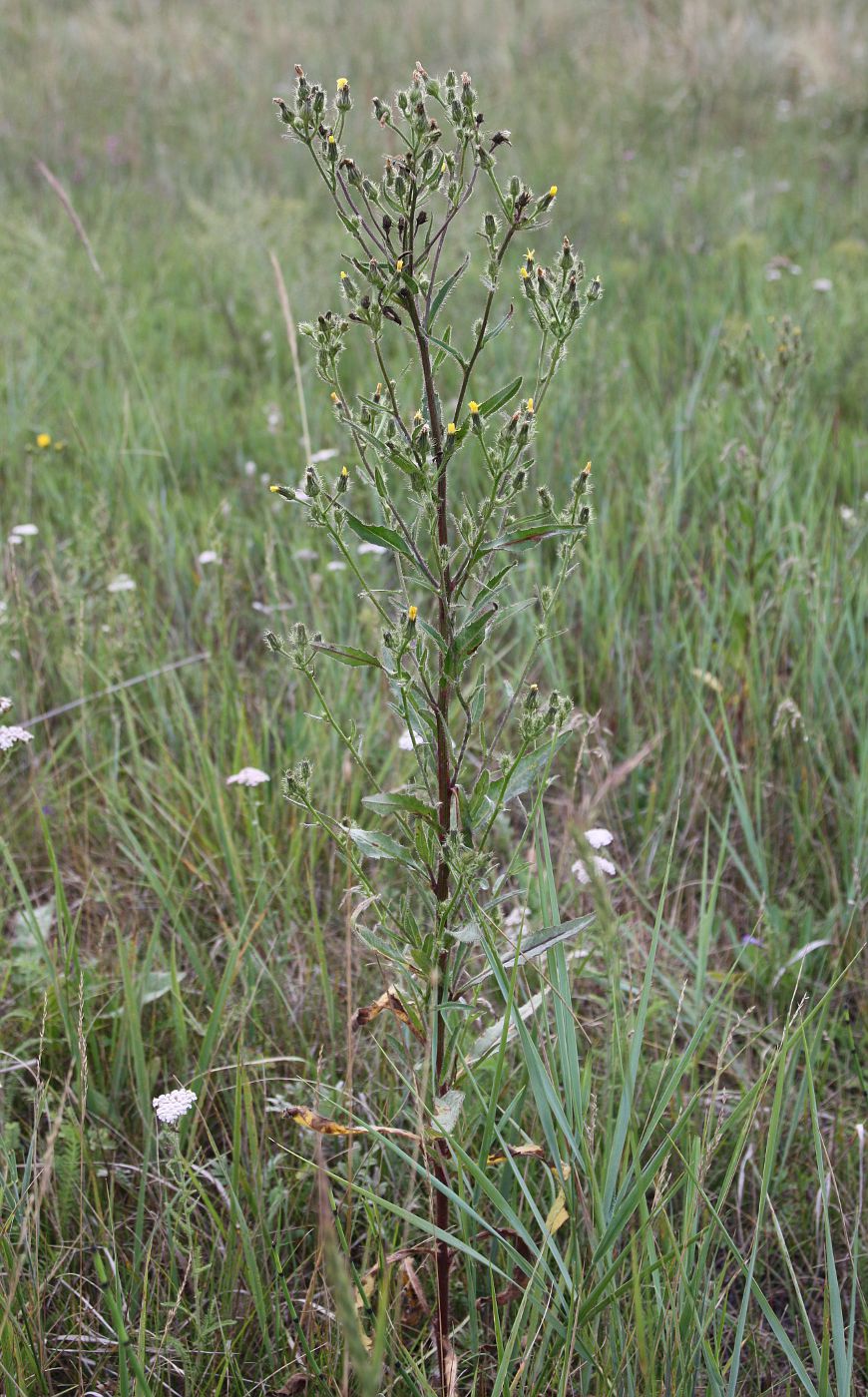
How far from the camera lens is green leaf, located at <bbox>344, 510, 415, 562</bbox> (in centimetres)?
112

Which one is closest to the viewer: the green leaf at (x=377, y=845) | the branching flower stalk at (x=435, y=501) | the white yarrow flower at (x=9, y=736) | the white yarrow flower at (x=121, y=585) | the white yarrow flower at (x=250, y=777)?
the branching flower stalk at (x=435, y=501)

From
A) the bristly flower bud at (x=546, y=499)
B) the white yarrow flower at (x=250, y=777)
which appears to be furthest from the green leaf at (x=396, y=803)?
the white yarrow flower at (x=250, y=777)

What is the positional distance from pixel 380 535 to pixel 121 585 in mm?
1469

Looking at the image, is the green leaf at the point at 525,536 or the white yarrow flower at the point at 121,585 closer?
the green leaf at the point at 525,536

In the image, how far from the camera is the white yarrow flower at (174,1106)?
4.22ft

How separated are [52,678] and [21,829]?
0.51m

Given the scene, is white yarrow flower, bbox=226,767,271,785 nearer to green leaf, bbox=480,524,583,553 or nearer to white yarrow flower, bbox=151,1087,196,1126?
white yarrow flower, bbox=151,1087,196,1126

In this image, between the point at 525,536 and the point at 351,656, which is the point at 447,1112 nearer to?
the point at 351,656

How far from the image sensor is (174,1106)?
4.28 ft

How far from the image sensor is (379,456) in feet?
4.05

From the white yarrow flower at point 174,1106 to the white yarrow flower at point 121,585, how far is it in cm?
133

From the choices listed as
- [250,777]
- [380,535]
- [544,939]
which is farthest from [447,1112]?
[250,777]

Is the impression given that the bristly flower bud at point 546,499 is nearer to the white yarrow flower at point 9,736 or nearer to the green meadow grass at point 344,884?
the green meadow grass at point 344,884

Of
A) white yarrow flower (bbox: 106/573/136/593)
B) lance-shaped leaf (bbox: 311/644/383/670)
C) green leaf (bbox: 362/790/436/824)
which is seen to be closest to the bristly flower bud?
lance-shaped leaf (bbox: 311/644/383/670)
